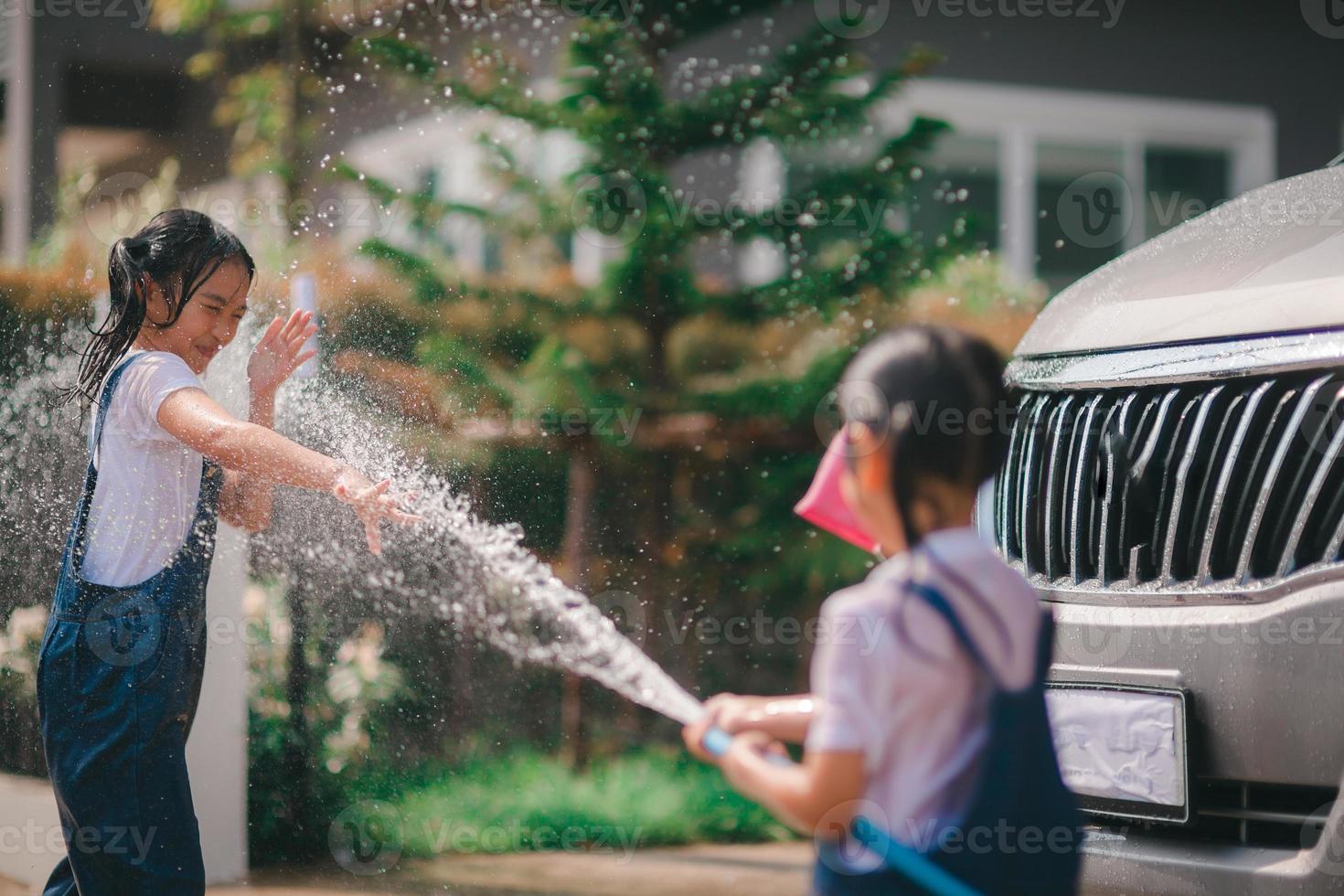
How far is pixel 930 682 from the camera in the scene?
1884 millimetres

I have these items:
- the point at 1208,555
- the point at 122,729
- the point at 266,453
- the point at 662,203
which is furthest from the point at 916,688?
the point at 662,203

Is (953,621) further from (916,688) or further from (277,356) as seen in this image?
(277,356)

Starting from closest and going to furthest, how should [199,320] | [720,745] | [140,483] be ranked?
[720,745] < [140,483] < [199,320]

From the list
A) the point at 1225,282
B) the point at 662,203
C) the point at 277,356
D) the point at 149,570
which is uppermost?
the point at 662,203

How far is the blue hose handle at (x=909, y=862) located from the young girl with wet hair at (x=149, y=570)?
139 centimetres

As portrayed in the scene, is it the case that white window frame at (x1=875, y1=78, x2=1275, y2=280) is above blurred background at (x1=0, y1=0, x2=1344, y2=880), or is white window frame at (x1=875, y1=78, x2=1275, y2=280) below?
above

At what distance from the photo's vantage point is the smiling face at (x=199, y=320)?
3.27 metres

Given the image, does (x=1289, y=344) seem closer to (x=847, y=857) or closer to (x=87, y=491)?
(x=847, y=857)

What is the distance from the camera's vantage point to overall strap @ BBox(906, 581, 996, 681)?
191cm

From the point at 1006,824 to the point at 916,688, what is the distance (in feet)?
0.76

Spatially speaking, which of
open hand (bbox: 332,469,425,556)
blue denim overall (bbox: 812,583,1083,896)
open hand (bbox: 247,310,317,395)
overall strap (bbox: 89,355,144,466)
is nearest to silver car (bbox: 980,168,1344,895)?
blue denim overall (bbox: 812,583,1083,896)

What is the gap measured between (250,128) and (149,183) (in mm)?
1361

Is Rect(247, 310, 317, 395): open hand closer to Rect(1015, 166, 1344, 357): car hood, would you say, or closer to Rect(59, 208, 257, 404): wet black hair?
Rect(59, 208, 257, 404): wet black hair

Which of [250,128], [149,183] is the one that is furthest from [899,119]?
[149,183]
